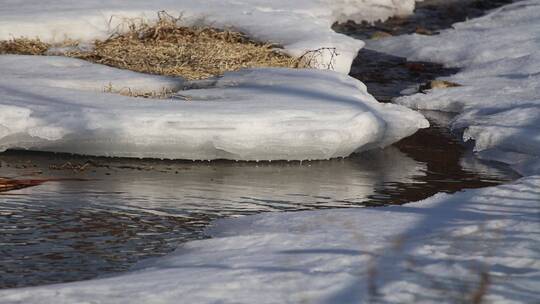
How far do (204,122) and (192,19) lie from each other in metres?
4.59

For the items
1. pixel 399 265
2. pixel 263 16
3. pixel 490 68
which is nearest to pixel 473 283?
pixel 399 265

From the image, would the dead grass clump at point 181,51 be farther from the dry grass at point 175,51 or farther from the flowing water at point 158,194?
the flowing water at point 158,194

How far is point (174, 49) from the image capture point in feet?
38.6

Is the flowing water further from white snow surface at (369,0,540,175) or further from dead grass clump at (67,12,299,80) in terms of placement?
dead grass clump at (67,12,299,80)

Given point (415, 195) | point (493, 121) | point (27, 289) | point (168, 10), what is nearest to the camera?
point (27, 289)

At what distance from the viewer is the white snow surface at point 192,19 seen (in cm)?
1212

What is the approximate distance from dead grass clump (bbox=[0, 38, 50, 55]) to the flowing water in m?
3.07

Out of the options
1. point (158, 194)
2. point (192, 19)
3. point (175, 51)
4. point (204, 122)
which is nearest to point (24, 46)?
point (175, 51)

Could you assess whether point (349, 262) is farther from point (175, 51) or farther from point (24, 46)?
point (24, 46)

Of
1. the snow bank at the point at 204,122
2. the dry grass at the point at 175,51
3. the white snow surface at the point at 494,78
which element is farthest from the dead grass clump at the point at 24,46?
the white snow surface at the point at 494,78

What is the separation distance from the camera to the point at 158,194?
7.77m

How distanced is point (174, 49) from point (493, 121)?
332 centimetres

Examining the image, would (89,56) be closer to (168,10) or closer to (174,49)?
(174,49)

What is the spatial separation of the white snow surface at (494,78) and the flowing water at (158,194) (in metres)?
0.34
